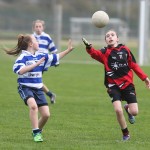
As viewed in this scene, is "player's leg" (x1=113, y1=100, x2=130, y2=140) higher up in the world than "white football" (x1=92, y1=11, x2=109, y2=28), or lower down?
lower down

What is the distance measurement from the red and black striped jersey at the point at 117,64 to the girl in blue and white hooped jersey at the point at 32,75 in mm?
635

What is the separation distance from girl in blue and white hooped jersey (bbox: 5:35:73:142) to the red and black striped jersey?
25.0 inches

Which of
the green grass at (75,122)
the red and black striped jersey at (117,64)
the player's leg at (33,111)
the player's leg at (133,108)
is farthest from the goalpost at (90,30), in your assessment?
the player's leg at (33,111)

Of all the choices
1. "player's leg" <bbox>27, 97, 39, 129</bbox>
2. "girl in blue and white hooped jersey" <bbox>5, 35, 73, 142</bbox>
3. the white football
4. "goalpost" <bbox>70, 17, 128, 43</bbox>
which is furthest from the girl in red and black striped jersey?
"goalpost" <bbox>70, 17, 128, 43</bbox>

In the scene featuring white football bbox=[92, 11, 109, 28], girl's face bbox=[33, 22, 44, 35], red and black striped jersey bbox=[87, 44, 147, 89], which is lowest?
girl's face bbox=[33, 22, 44, 35]

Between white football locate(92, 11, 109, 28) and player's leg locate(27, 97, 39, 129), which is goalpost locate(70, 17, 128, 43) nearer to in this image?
white football locate(92, 11, 109, 28)

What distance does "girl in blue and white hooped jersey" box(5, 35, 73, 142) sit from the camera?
10352mm

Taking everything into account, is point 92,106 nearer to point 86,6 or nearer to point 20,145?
point 20,145

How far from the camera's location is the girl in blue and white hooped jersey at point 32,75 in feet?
34.0

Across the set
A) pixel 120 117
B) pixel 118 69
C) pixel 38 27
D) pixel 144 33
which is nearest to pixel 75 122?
pixel 118 69

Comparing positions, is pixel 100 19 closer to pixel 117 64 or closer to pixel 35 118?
pixel 117 64

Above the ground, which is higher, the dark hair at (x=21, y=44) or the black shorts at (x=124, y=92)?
the dark hair at (x=21, y=44)

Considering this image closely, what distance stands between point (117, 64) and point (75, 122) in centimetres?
247

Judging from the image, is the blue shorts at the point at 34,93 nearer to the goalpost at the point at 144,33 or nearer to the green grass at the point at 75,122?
the green grass at the point at 75,122
